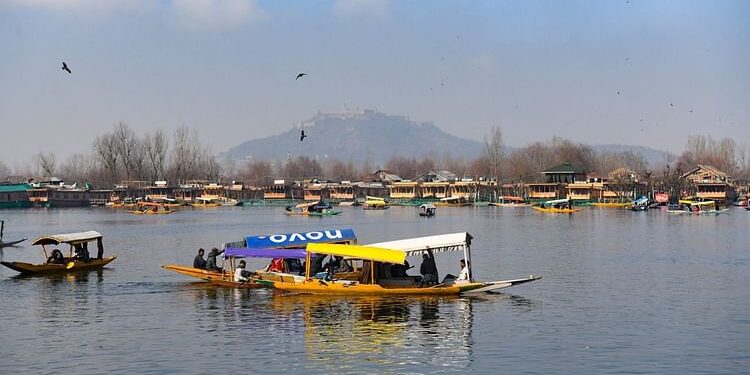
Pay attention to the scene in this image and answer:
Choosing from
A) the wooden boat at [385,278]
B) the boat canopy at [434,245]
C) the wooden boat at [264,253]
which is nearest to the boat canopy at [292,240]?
the wooden boat at [264,253]

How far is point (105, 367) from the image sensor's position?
2084 centimetres

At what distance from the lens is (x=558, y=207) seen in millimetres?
112875

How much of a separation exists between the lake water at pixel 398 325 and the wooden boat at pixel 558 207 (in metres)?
66.2

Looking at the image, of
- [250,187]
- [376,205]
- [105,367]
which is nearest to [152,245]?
[105,367]

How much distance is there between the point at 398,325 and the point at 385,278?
483 cm

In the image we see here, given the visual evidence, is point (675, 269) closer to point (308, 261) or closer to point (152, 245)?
point (308, 261)

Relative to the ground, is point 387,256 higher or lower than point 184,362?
higher

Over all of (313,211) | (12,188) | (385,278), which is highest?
(12,188)

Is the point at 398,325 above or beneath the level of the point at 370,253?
beneath

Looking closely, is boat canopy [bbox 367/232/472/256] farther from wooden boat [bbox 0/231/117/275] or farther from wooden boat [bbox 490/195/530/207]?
wooden boat [bbox 490/195/530/207]

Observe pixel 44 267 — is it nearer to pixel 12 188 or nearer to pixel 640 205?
pixel 640 205

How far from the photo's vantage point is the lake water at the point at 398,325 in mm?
20984

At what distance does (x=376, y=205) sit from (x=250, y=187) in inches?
2009

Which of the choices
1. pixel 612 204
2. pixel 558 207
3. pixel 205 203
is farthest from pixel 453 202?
pixel 205 203
